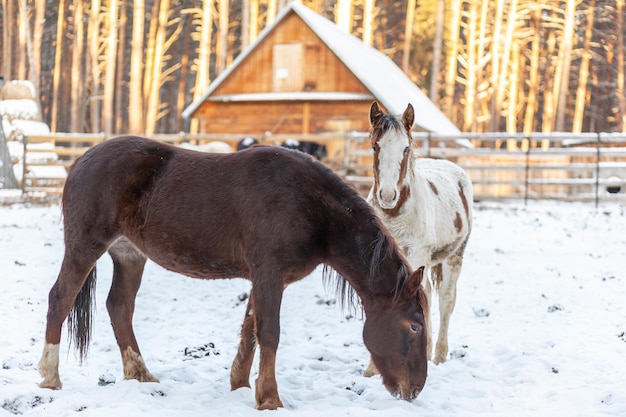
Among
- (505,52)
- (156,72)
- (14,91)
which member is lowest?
(14,91)

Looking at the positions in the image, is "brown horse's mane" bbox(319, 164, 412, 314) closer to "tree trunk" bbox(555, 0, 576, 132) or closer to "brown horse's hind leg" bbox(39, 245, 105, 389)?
"brown horse's hind leg" bbox(39, 245, 105, 389)

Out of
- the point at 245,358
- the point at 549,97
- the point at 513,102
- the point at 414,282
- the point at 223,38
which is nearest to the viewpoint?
the point at 414,282

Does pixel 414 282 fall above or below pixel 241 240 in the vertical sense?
below

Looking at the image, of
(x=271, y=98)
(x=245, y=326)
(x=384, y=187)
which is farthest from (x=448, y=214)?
(x=271, y=98)

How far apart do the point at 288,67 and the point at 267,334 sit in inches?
772

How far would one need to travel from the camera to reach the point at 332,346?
6.10m

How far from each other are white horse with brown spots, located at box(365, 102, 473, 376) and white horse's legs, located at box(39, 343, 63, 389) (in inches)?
87.4

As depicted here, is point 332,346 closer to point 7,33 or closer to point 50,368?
point 50,368

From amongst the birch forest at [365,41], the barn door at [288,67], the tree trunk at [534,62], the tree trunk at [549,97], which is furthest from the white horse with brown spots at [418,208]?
the tree trunk at [534,62]

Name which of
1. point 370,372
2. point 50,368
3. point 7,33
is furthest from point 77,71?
point 370,372

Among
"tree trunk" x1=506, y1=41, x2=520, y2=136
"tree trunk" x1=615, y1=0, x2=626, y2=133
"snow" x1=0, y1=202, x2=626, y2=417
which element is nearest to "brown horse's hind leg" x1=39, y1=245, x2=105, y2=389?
"snow" x1=0, y1=202, x2=626, y2=417

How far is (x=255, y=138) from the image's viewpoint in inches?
698

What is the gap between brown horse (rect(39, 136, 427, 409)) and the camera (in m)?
4.10

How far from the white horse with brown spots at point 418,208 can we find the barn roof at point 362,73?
13.9 meters
